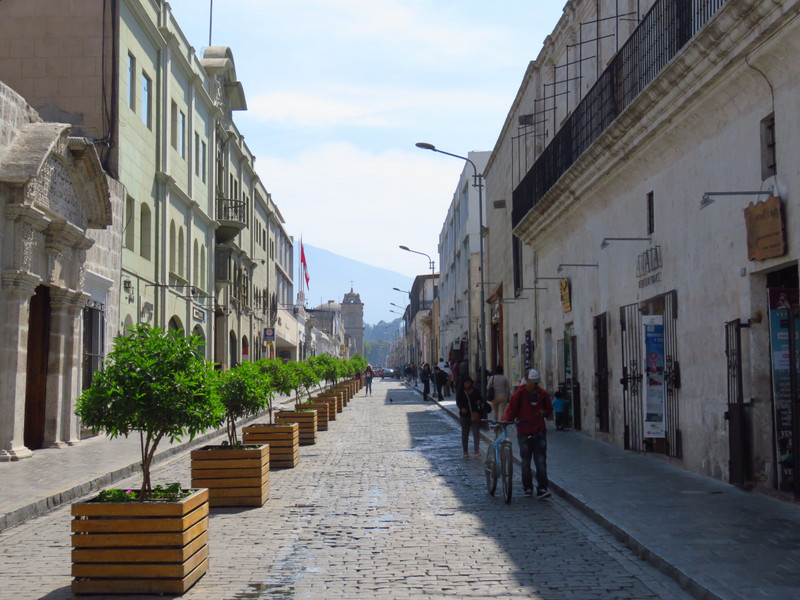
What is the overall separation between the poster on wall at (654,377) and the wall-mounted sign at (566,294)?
748cm

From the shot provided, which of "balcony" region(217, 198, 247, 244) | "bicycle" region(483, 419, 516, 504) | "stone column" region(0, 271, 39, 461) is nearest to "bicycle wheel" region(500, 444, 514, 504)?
"bicycle" region(483, 419, 516, 504)

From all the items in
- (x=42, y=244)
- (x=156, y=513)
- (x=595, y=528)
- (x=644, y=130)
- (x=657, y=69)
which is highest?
(x=657, y=69)

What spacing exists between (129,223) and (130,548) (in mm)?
19743

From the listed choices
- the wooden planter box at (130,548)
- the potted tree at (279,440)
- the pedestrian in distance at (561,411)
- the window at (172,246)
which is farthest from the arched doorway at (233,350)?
the wooden planter box at (130,548)

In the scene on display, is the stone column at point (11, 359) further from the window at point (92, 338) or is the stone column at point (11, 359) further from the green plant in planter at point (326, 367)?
the green plant in planter at point (326, 367)

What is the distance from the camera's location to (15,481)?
12.5 metres

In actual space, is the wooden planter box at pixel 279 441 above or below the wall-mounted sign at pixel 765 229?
below

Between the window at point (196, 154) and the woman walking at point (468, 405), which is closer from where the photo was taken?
the woman walking at point (468, 405)

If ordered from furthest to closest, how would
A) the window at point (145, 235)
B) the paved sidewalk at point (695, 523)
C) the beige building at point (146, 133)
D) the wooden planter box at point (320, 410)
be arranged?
the window at point (145, 235)
the wooden planter box at point (320, 410)
the beige building at point (146, 133)
the paved sidewalk at point (695, 523)

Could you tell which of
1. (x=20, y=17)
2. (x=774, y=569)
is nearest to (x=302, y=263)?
(x=20, y=17)

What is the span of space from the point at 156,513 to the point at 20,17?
68.4ft

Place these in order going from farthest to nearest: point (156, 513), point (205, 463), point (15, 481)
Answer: point (15, 481)
point (205, 463)
point (156, 513)

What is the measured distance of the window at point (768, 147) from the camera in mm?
10742

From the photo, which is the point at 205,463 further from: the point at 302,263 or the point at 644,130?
the point at 302,263
